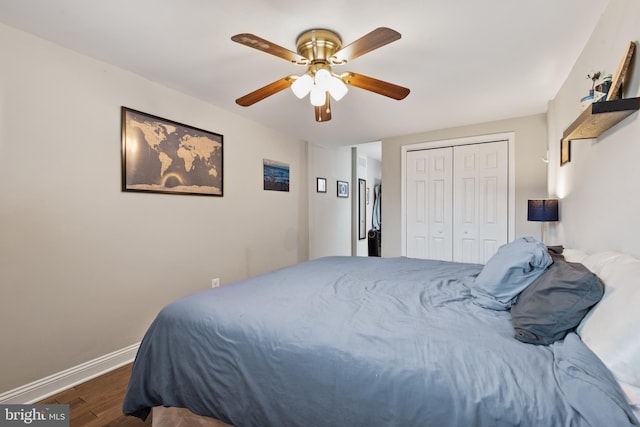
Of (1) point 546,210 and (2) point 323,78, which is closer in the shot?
(2) point 323,78

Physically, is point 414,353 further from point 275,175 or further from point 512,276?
point 275,175

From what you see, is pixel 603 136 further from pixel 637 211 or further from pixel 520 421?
pixel 520 421

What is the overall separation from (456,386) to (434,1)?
1795 mm

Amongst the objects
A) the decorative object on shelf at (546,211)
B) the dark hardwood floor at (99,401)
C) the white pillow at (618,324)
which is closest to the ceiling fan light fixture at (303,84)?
the white pillow at (618,324)

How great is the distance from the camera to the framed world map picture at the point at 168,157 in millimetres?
2347

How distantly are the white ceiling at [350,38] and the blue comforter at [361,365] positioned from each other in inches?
62.0

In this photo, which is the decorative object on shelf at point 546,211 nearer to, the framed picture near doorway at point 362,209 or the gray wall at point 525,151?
the gray wall at point 525,151

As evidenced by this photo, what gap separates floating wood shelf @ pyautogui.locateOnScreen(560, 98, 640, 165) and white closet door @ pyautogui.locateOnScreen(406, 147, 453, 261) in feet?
7.09

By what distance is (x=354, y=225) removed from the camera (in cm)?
573

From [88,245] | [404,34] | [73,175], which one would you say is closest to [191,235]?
[88,245]

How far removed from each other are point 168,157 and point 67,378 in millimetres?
1768

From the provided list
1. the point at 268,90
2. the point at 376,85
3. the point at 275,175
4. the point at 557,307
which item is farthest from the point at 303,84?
the point at 275,175

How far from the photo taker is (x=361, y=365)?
0.97 meters

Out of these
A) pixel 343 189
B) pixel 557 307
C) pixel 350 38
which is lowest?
pixel 557 307
